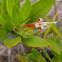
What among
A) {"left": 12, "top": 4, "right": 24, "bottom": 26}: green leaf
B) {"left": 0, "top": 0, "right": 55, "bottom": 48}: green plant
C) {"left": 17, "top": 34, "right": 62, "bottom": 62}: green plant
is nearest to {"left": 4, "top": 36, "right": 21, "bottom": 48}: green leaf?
{"left": 0, "top": 0, "right": 55, "bottom": 48}: green plant

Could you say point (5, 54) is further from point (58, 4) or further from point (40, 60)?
point (58, 4)

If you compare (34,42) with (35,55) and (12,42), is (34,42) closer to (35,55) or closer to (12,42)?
(12,42)

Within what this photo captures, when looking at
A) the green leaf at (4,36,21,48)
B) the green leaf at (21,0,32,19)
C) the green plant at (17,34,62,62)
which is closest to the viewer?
the green leaf at (4,36,21,48)

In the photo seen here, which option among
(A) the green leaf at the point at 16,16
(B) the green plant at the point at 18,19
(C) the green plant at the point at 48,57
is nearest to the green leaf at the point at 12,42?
(B) the green plant at the point at 18,19

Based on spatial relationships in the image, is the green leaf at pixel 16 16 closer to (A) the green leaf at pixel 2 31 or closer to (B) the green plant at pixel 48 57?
(A) the green leaf at pixel 2 31

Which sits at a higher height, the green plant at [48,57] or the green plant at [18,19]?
the green plant at [18,19]

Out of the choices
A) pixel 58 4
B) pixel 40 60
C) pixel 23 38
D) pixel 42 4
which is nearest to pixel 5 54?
pixel 40 60

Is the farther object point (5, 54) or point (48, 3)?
point (5, 54)

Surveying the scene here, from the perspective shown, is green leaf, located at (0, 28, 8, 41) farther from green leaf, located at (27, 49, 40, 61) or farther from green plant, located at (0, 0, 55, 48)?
green leaf, located at (27, 49, 40, 61)

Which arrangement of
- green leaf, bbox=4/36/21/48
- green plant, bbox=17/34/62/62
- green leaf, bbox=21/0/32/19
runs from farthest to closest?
1. green plant, bbox=17/34/62/62
2. green leaf, bbox=21/0/32/19
3. green leaf, bbox=4/36/21/48
